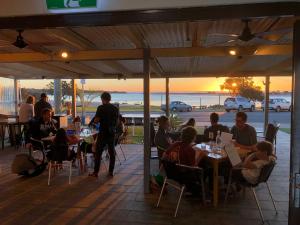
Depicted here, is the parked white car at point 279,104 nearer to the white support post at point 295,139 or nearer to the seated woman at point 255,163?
the seated woman at point 255,163

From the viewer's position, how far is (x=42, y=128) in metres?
6.15

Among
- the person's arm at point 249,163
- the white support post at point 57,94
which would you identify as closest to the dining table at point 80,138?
the person's arm at point 249,163

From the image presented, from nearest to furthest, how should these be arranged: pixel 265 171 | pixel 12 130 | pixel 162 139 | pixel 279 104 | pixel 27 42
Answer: pixel 265 171
pixel 27 42
pixel 162 139
pixel 12 130
pixel 279 104

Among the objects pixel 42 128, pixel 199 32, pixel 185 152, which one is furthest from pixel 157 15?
pixel 42 128

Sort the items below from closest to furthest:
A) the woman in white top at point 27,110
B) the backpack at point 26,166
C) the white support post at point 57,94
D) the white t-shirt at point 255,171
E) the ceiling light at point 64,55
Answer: the white t-shirt at point 255,171
the ceiling light at point 64,55
the backpack at point 26,166
the woman in white top at point 27,110
the white support post at point 57,94

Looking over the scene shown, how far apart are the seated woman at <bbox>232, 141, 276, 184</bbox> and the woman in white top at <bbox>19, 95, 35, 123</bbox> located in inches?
263

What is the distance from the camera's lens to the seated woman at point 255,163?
13.2 ft

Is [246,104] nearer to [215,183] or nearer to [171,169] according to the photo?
[215,183]

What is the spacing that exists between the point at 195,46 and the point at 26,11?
3.23 m

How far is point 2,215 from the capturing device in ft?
13.6

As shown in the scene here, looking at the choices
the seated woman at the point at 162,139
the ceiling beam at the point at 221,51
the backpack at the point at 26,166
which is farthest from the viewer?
the backpack at the point at 26,166

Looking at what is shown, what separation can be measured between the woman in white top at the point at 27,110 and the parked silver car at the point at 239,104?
21.3 metres

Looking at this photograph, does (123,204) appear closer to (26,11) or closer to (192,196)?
(192,196)

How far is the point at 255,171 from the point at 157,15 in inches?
103
